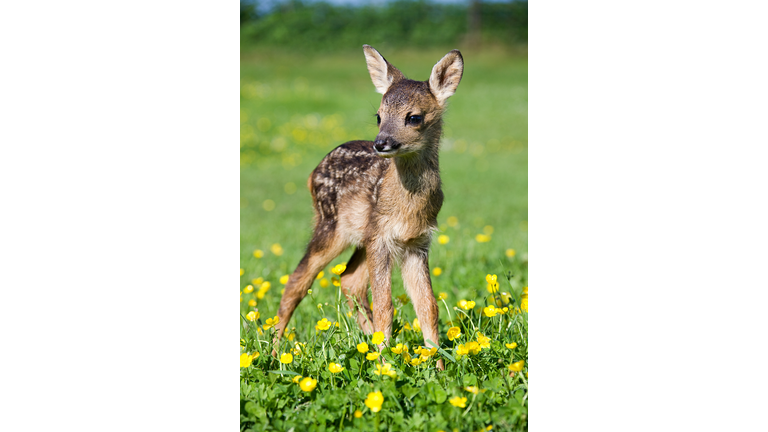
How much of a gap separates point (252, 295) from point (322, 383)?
2.06m

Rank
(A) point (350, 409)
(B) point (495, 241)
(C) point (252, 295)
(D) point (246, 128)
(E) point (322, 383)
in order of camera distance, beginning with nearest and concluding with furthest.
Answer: (A) point (350, 409)
(E) point (322, 383)
(C) point (252, 295)
(B) point (495, 241)
(D) point (246, 128)

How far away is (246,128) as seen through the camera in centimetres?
1498

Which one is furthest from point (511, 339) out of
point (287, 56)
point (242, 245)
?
point (287, 56)

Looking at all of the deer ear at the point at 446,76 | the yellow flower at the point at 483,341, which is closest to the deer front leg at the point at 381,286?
the yellow flower at the point at 483,341

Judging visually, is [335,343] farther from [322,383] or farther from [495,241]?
[495,241]

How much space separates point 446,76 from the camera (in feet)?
11.0

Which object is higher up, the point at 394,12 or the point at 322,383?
the point at 394,12

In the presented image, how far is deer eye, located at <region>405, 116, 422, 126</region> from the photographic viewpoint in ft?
10.7

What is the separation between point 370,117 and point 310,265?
4.20ft

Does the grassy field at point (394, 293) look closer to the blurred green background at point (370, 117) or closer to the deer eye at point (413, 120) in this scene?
the blurred green background at point (370, 117)

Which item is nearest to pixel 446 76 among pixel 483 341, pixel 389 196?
pixel 389 196

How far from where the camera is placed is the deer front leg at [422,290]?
139 inches

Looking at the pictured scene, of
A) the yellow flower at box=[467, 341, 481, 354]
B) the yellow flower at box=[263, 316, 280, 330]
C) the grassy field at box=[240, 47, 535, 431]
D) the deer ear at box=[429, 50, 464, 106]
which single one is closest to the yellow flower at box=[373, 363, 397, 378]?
the grassy field at box=[240, 47, 535, 431]

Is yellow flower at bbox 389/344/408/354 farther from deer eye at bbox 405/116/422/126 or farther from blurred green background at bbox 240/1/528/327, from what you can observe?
deer eye at bbox 405/116/422/126
